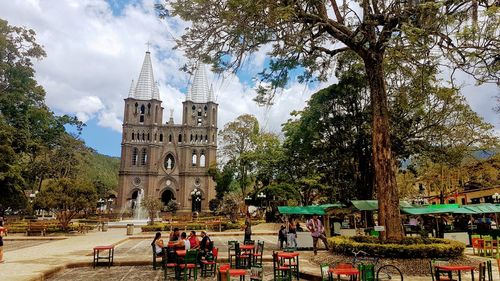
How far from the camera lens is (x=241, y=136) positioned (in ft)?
147

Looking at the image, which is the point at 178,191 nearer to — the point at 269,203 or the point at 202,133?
the point at 202,133

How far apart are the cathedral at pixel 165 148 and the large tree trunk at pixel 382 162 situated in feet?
162

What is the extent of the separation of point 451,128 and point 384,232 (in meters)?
11.7

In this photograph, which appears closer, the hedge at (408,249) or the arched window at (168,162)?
the hedge at (408,249)

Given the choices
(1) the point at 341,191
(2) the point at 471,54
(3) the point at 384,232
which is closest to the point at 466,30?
(2) the point at 471,54

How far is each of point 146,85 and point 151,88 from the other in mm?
951

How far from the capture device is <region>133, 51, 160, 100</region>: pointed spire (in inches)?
2494

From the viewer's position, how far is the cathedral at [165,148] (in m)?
60.8

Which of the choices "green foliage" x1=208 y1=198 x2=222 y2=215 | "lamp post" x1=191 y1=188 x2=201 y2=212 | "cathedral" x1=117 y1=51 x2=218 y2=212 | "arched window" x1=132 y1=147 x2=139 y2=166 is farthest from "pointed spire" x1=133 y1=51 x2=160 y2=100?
"green foliage" x1=208 y1=198 x2=222 y2=215

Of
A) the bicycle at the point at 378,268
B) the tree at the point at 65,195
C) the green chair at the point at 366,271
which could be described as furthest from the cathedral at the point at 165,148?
the green chair at the point at 366,271

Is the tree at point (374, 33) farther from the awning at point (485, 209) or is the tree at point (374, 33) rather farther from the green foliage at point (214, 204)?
the green foliage at point (214, 204)

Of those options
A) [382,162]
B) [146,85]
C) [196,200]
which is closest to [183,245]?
[382,162]

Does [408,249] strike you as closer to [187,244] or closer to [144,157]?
[187,244]

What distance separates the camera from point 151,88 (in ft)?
211
